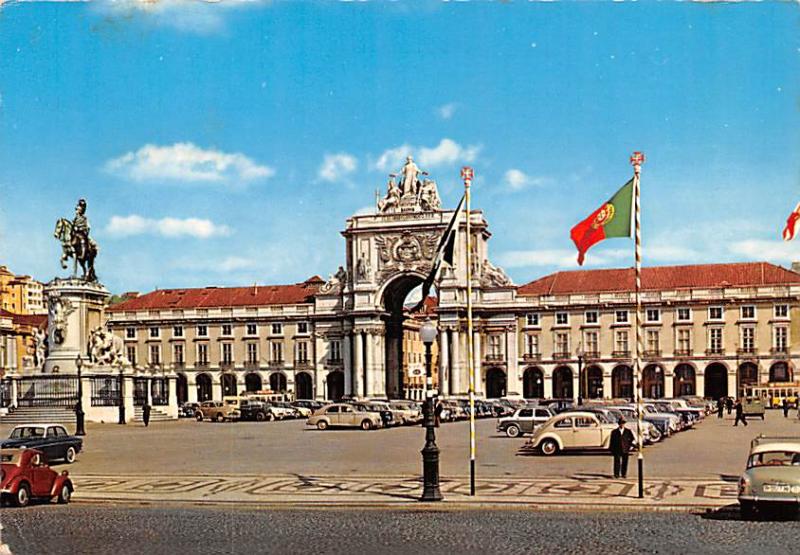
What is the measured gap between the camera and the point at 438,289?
347 ft

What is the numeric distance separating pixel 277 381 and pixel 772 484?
3867 inches

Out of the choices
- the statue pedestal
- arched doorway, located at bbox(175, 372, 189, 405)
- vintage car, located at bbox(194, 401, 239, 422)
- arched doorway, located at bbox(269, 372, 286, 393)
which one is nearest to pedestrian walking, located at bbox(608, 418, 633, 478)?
the statue pedestal

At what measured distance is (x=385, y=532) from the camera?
16766 millimetres

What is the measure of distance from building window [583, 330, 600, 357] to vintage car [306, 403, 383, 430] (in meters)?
52.7

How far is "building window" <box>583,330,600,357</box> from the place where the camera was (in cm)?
10459

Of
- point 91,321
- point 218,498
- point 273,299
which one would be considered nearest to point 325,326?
point 273,299

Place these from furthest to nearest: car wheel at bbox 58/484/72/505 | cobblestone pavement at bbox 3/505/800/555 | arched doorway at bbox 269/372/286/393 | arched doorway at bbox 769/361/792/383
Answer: arched doorway at bbox 269/372/286/393 → arched doorway at bbox 769/361/792/383 → car wheel at bbox 58/484/72/505 → cobblestone pavement at bbox 3/505/800/555

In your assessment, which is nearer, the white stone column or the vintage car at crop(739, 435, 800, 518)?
the vintage car at crop(739, 435, 800, 518)

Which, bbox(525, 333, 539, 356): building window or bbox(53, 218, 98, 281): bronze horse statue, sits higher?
bbox(53, 218, 98, 281): bronze horse statue

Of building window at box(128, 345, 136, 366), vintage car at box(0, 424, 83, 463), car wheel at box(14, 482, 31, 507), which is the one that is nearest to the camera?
car wheel at box(14, 482, 31, 507)

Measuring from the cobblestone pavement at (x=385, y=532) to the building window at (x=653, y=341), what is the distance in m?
85.8

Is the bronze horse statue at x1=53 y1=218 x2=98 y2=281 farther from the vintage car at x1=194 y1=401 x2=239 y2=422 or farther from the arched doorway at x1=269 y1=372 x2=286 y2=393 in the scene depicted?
the arched doorway at x1=269 y1=372 x2=286 y2=393

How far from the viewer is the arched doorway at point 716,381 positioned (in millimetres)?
101750

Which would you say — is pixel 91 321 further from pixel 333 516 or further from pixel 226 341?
pixel 226 341
